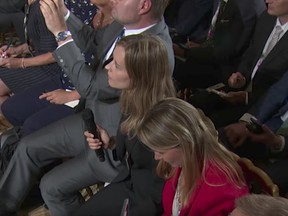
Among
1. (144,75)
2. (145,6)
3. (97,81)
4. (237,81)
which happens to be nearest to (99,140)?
(97,81)

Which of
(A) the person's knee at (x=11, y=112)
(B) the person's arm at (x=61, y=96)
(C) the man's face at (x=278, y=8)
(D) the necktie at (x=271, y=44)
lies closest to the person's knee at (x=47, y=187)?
(B) the person's arm at (x=61, y=96)

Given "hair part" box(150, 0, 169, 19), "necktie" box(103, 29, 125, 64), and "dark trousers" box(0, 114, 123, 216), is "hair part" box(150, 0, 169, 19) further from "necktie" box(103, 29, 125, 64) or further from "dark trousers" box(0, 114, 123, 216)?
"dark trousers" box(0, 114, 123, 216)

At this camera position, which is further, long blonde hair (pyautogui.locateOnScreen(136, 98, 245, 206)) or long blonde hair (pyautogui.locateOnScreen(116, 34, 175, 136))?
long blonde hair (pyautogui.locateOnScreen(116, 34, 175, 136))

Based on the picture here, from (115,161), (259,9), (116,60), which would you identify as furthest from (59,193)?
(259,9)

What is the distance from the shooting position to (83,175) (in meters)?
1.98

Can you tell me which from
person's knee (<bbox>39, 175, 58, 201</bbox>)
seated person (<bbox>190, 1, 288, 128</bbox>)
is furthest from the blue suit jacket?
person's knee (<bbox>39, 175, 58, 201</bbox>)

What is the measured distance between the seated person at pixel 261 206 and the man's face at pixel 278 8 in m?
1.42

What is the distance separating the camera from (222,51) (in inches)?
Answer: 104

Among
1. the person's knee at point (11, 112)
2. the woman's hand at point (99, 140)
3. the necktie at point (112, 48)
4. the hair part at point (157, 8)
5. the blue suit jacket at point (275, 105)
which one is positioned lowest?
the person's knee at point (11, 112)

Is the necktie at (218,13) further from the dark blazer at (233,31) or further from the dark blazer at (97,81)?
the dark blazer at (97,81)

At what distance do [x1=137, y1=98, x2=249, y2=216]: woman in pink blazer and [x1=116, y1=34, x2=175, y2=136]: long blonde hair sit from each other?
28cm

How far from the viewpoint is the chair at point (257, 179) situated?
4.50 feet

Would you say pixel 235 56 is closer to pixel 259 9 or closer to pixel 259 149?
pixel 259 9

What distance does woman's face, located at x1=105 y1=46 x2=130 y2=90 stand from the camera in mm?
1716
